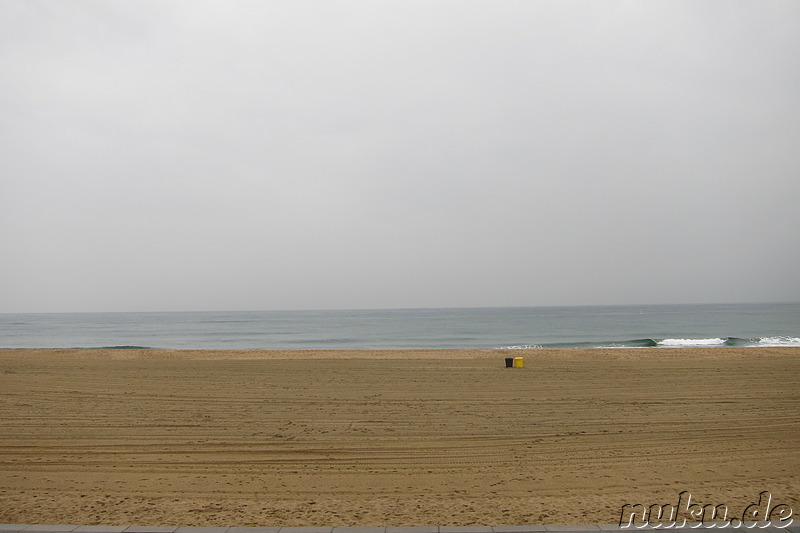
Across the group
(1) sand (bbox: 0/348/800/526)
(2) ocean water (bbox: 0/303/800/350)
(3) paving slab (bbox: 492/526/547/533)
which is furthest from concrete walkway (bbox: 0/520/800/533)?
(2) ocean water (bbox: 0/303/800/350)

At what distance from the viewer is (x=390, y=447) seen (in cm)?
763

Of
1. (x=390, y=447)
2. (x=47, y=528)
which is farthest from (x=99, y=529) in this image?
(x=390, y=447)

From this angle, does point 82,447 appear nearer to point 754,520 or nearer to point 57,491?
point 57,491

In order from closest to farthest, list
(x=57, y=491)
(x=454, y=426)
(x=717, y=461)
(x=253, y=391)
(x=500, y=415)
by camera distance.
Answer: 1. (x=57, y=491)
2. (x=717, y=461)
3. (x=454, y=426)
4. (x=500, y=415)
5. (x=253, y=391)

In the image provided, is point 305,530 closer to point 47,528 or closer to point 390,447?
point 47,528

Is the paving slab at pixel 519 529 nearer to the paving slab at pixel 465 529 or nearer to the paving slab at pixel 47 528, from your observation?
the paving slab at pixel 465 529

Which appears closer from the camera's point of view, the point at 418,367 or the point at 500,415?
the point at 500,415

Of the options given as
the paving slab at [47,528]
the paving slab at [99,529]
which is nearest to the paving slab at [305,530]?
the paving slab at [99,529]

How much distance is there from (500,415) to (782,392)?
20.5ft

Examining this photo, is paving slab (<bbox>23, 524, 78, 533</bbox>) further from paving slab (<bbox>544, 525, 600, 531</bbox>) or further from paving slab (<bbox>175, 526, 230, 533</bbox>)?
paving slab (<bbox>544, 525, 600, 531</bbox>)

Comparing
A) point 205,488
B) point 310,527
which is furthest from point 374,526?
point 205,488

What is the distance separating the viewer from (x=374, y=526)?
15.8 feet

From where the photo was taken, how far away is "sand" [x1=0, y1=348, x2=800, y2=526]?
17.7 feet

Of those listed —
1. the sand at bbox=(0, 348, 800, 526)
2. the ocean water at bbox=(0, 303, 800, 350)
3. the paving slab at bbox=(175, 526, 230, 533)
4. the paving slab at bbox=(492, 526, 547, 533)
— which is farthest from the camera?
the ocean water at bbox=(0, 303, 800, 350)
